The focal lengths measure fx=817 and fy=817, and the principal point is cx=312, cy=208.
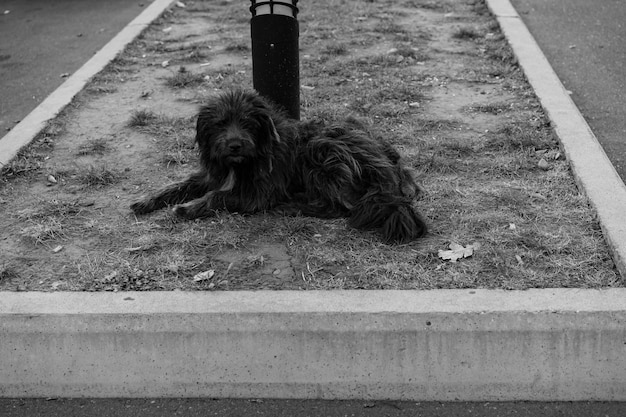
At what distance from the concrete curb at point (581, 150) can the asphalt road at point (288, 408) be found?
86 centimetres

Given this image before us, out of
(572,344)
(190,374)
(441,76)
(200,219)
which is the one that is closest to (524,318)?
(572,344)

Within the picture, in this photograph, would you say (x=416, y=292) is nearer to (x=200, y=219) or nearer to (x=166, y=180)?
(x=200, y=219)

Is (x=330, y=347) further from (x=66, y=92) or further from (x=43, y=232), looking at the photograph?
(x=66, y=92)

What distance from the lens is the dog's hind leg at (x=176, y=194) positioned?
4.98 metres

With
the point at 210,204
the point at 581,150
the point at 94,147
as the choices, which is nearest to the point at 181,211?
the point at 210,204

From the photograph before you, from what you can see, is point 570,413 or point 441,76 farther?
point 441,76

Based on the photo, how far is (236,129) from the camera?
464 centimetres

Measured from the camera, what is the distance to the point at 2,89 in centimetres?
799

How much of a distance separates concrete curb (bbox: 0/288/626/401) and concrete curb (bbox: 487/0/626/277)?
638mm

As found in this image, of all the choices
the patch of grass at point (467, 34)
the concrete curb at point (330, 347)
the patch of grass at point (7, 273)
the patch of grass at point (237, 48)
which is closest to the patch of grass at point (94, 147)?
the patch of grass at point (7, 273)

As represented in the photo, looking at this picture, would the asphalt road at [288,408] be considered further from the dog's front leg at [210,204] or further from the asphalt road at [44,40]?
the asphalt road at [44,40]

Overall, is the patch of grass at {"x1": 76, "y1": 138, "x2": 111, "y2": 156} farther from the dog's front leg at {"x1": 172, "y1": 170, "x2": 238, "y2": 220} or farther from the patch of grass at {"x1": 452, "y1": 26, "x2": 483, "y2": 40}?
the patch of grass at {"x1": 452, "y1": 26, "x2": 483, "y2": 40}

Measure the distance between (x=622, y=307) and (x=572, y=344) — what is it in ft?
0.98

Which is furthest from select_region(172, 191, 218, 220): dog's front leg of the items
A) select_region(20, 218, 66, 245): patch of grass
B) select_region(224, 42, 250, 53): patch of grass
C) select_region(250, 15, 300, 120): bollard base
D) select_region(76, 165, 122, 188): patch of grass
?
select_region(224, 42, 250, 53): patch of grass
